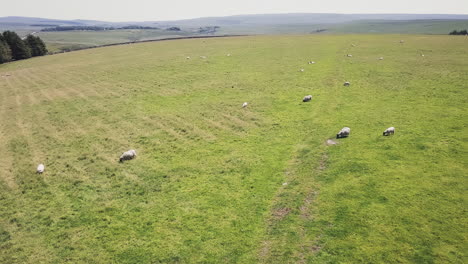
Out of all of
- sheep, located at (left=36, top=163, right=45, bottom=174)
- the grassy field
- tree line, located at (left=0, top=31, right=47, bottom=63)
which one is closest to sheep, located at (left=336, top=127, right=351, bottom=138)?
the grassy field

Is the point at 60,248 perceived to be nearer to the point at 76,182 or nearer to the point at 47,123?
the point at 76,182

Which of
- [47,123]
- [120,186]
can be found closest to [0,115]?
[47,123]

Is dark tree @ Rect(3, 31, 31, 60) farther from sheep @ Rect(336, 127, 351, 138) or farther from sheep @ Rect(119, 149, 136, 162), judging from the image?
sheep @ Rect(336, 127, 351, 138)

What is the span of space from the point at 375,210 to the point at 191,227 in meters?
8.37

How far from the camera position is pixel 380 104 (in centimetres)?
2578

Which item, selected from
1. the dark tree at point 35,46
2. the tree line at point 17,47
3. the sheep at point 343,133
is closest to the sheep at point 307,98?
the sheep at point 343,133

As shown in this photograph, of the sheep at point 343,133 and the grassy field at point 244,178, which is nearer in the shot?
the grassy field at point 244,178

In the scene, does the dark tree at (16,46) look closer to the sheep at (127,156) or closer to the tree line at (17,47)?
the tree line at (17,47)

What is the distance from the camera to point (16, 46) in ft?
295

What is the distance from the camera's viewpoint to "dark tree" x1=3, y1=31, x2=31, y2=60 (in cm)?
8881

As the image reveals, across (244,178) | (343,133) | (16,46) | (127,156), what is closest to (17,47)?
(16,46)

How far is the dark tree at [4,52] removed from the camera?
81.9 m

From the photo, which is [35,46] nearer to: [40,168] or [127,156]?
[40,168]

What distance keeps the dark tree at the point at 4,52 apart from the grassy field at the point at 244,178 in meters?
67.8
